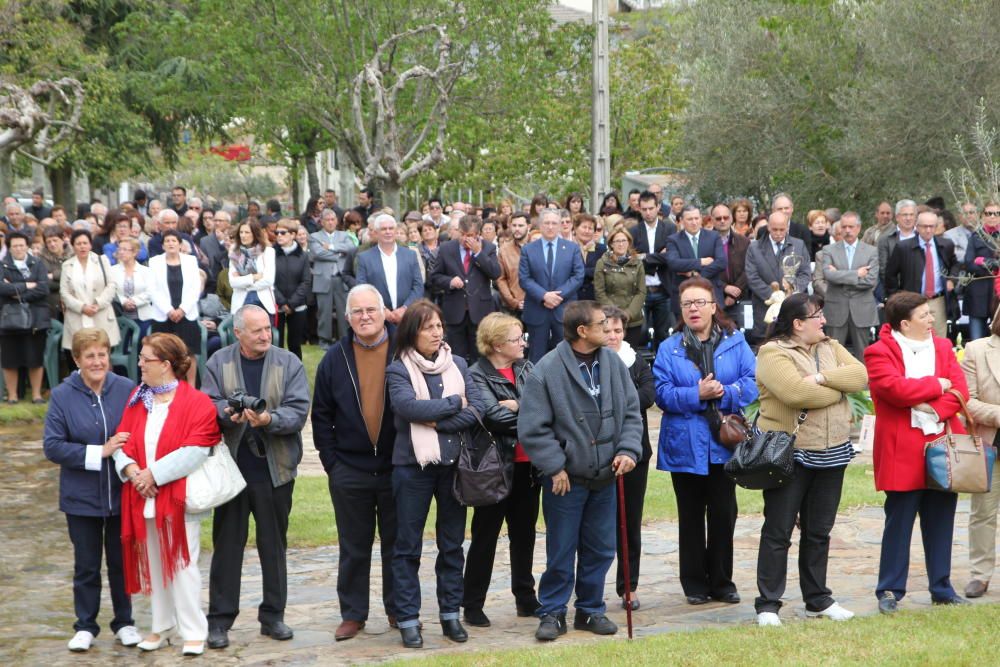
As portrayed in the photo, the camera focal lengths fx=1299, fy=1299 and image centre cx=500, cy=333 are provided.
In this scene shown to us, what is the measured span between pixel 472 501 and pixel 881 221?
12.1 metres

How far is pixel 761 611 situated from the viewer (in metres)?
7.61

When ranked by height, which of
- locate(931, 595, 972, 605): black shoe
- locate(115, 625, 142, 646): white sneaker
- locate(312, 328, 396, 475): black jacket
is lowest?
locate(115, 625, 142, 646): white sneaker

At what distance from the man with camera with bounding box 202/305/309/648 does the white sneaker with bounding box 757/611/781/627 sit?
→ 2.77m

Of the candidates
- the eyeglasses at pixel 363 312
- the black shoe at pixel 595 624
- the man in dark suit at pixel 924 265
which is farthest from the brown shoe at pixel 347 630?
the man in dark suit at pixel 924 265

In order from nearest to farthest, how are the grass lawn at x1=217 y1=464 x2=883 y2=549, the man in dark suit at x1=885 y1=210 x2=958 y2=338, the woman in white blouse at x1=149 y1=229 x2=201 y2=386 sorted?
the grass lawn at x1=217 y1=464 x2=883 y2=549 < the woman in white blouse at x1=149 y1=229 x2=201 y2=386 < the man in dark suit at x1=885 y1=210 x2=958 y2=338

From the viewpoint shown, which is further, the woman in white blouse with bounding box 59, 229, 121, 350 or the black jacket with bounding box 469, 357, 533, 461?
the woman in white blouse with bounding box 59, 229, 121, 350

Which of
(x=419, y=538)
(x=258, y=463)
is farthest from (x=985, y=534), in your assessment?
(x=258, y=463)

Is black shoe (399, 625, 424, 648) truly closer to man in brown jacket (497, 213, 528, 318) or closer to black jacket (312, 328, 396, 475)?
black jacket (312, 328, 396, 475)

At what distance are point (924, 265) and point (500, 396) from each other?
9518 millimetres

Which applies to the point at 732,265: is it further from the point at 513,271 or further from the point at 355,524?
the point at 355,524

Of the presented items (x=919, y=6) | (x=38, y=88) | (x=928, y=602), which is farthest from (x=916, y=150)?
(x=928, y=602)

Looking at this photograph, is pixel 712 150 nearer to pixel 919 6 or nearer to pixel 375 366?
pixel 919 6

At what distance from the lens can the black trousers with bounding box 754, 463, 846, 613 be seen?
7.64 meters

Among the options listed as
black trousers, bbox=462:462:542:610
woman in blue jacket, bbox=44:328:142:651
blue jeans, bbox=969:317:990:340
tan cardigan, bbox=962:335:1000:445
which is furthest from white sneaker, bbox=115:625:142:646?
blue jeans, bbox=969:317:990:340
